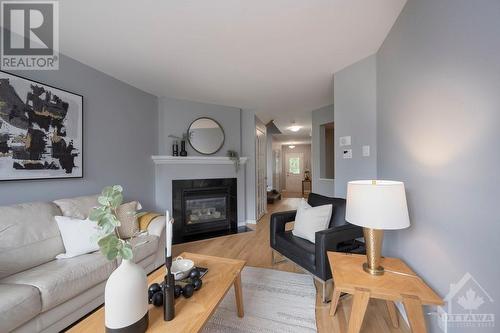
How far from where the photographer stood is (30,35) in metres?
1.90

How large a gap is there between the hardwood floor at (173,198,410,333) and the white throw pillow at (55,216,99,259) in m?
1.35

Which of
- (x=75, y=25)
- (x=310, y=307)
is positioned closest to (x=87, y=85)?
(x=75, y=25)

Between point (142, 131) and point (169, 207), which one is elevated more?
point (142, 131)

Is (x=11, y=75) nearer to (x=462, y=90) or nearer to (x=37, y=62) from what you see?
(x=37, y=62)

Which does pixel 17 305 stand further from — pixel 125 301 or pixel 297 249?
pixel 297 249

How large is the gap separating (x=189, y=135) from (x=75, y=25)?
2123 millimetres

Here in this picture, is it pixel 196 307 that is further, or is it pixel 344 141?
pixel 344 141

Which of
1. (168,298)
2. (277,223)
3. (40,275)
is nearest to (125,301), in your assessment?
(168,298)

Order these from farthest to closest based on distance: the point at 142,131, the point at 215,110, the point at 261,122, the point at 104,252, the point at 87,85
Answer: the point at 261,122 → the point at 215,110 → the point at 142,131 → the point at 87,85 → the point at 104,252

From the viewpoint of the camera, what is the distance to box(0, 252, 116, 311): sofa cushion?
1.32 m

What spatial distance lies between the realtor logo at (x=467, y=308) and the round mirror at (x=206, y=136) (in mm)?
3464

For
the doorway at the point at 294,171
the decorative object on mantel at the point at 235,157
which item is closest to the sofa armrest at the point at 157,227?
the decorative object on mantel at the point at 235,157

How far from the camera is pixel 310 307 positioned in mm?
1721

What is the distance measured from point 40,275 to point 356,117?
3.11m
